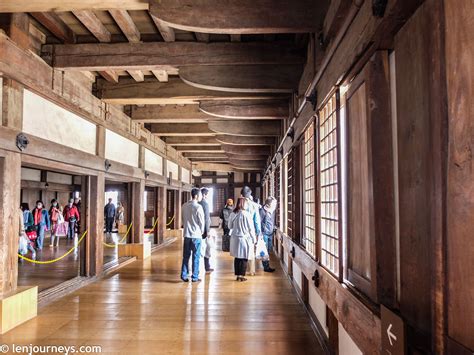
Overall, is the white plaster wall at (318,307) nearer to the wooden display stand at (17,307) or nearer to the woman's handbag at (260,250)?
the woman's handbag at (260,250)

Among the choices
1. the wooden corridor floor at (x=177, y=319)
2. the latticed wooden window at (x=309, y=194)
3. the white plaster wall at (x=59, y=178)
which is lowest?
the wooden corridor floor at (x=177, y=319)

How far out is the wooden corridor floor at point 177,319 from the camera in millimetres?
3787

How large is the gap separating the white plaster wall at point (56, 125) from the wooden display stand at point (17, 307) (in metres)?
1.97

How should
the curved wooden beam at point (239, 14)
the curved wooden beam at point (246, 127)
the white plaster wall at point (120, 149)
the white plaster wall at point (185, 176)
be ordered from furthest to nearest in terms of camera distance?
the white plaster wall at point (185, 176), the curved wooden beam at point (246, 127), the white plaster wall at point (120, 149), the curved wooden beam at point (239, 14)

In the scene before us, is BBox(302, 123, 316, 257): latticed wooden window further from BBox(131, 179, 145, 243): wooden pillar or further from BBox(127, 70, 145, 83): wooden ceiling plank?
BBox(131, 179, 145, 243): wooden pillar

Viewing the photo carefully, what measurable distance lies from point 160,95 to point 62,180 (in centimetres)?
1084

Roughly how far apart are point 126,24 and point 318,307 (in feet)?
12.8

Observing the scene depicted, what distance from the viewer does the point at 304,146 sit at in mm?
4652

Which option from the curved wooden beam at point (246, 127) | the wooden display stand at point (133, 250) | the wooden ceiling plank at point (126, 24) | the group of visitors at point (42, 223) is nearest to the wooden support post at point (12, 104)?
the wooden ceiling plank at point (126, 24)

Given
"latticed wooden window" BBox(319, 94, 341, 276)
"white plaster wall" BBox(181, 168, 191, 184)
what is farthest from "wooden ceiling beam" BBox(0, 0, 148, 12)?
"white plaster wall" BBox(181, 168, 191, 184)

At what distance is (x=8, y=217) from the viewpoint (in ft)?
14.4

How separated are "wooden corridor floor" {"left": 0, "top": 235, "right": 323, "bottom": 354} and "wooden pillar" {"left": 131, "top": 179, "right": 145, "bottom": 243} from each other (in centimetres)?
270

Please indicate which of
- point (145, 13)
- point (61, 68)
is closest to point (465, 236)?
point (145, 13)

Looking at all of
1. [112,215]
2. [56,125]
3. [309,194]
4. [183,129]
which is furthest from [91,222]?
[112,215]
